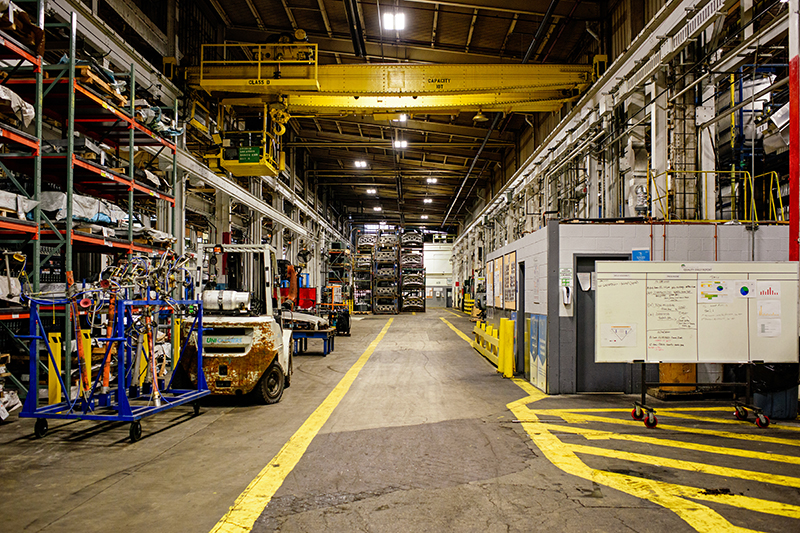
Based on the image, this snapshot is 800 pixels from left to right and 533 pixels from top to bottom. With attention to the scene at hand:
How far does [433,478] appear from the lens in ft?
13.4

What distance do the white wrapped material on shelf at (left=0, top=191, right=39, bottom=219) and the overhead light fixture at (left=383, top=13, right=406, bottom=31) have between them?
10.5m

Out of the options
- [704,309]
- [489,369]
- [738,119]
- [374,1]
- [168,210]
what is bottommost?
[489,369]

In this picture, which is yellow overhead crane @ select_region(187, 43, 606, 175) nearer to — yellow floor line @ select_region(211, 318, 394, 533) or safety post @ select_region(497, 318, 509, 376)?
safety post @ select_region(497, 318, 509, 376)

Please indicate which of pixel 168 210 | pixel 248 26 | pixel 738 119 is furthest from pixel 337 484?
pixel 248 26

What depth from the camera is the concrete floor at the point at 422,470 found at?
3.36m

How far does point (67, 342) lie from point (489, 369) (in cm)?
752

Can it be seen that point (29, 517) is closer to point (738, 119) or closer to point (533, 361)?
point (533, 361)

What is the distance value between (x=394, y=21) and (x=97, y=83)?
890 centimetres

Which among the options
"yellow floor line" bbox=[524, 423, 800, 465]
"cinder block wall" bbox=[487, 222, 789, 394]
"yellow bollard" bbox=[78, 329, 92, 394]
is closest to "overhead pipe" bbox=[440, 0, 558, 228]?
"cinder block wall" bbox=[487, 222, 789, 394]

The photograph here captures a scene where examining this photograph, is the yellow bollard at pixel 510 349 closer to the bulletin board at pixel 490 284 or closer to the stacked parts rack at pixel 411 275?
the bulletin board at pixel 490 284

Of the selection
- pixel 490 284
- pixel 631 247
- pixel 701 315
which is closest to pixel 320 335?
pixel 490 284

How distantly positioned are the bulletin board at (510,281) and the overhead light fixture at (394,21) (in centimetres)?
782

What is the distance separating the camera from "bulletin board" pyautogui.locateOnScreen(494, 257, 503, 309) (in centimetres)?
1116

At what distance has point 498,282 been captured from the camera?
37.7ft
